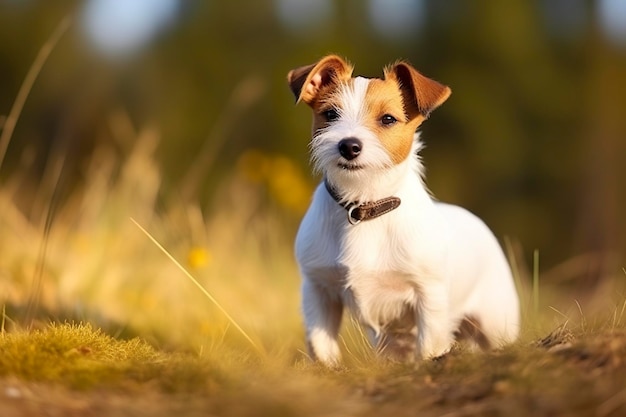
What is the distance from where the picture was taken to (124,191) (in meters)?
8.04

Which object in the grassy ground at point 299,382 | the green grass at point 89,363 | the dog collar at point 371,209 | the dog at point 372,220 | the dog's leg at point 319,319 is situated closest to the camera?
the grassy ground at point 299,382

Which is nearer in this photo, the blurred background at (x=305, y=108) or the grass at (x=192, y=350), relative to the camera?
the grass at (x=192, y=350)

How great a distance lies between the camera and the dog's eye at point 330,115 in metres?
4.39

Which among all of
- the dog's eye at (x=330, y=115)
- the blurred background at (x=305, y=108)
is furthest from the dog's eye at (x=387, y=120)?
the blurred background at (x=305, y=108)

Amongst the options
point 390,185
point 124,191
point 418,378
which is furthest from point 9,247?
point 418,378

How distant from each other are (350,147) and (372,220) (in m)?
0.47

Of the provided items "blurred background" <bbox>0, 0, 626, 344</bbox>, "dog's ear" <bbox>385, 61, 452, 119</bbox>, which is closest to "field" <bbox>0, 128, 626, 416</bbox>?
"dog's ear" <bbox>385, 61, 452, 119</bbox>

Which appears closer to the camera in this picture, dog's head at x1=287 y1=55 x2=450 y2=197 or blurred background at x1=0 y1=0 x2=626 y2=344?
dog's head at x1=287 y1=55 x2=450 y2=197

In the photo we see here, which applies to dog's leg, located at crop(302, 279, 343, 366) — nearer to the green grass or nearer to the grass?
the grass

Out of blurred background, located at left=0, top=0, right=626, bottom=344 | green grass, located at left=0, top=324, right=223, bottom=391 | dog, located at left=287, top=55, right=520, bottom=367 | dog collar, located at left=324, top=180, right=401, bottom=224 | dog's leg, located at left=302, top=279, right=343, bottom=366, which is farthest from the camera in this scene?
blurred background, located at left=0, top=0, right=626, bottom=344

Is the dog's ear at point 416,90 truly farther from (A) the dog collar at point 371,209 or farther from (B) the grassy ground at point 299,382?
(B) the grassy ground at point 299,382

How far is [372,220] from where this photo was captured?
4434 millimetres

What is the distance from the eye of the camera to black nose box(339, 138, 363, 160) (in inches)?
163

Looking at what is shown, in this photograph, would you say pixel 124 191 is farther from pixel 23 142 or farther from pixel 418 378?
pixel 23 142
